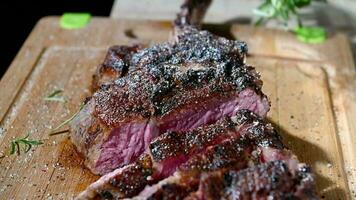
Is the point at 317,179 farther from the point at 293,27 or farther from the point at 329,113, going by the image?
the point at 293,27

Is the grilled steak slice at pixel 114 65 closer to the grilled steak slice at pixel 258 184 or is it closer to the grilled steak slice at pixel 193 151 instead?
the grilled steak slice at pixel 193 151

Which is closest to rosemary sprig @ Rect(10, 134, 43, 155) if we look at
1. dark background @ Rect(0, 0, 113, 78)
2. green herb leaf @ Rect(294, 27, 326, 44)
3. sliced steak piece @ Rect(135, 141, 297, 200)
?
sliced steak piece @ Rect(135, 141, 297, 200)

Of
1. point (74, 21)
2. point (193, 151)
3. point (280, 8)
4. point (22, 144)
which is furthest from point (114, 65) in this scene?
point (280, 8)

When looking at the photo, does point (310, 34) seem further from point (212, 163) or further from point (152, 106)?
point (212, 163)

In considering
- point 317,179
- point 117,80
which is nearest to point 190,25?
point 117,80

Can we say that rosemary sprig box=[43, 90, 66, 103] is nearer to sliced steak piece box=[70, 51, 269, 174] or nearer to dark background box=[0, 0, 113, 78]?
sliced steak piece box=[70, 51, 269, 174]

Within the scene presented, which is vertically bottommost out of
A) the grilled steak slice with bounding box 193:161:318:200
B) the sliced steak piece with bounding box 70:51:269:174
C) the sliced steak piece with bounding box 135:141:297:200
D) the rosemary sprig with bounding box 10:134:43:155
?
the rosemary sprig with bounding box 10:134:43:155

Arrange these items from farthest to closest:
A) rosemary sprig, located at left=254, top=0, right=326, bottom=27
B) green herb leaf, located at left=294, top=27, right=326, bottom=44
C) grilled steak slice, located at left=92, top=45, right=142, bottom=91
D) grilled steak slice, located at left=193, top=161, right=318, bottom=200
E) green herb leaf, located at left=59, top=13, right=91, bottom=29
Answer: green herb leaf, located at left=59, top=13, right=91, bottom=29
green herb leaf, located at left=294, top=27, right=326, bottom=44
rosemary sprig, located at left=254, top=0, right=326, bottom=27
grilled steak slice, located at left=92, top=45, right=142, bottom=91
grilled steak slice, located at left=193, top=161, right=318, bottom=200

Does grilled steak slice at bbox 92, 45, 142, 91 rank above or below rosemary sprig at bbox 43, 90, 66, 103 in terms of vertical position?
above
